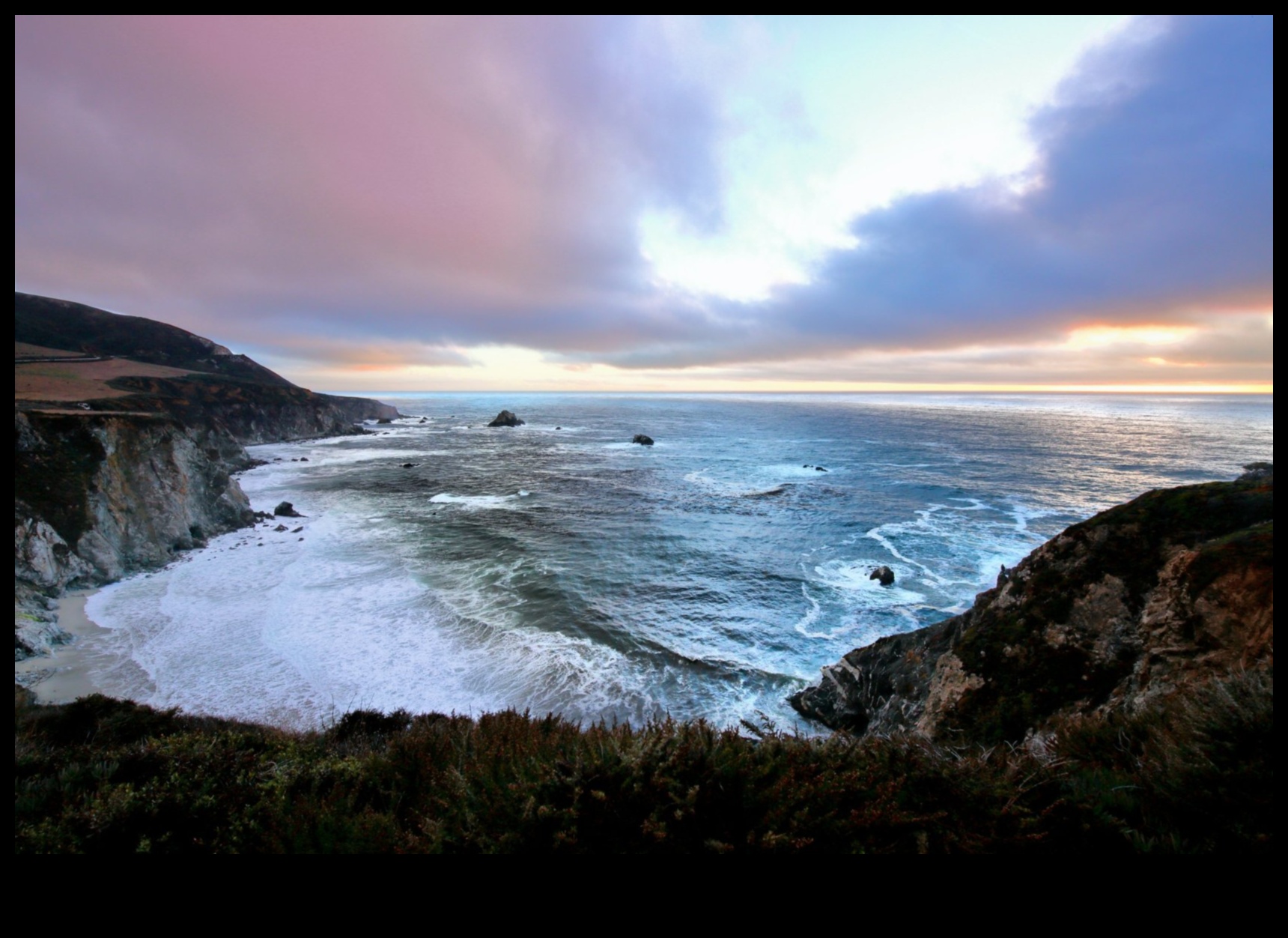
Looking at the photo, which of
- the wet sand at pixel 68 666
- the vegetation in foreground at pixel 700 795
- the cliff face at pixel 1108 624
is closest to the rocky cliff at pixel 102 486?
the wet sand at pixel 68 666

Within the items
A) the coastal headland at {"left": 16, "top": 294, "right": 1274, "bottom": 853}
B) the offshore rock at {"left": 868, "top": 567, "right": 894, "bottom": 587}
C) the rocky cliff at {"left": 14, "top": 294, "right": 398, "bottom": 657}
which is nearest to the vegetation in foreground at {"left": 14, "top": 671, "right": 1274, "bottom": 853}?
the coastal headland at {"left": 16, "top": 294, "right": 1274, "bottom": 853}

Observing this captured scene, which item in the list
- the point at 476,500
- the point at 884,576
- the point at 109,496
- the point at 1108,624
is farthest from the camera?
the point at 476,500

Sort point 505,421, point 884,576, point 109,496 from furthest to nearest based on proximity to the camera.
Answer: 1. point 505,421
2. point 109,496
3. point 884,576

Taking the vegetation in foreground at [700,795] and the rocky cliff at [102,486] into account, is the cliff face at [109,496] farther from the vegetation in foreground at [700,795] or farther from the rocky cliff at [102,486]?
the vegetation in foreground at [700,795]

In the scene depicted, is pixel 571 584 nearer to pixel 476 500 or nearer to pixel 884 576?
pixel 884 576

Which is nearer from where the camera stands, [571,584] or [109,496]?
[571,584]

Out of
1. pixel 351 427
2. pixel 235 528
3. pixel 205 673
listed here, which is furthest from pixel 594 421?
pixel 205 673

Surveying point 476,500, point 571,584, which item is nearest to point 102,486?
point 476,500
